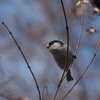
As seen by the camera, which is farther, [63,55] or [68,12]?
[68,12]

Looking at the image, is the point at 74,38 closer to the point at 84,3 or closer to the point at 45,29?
the point at 45,29

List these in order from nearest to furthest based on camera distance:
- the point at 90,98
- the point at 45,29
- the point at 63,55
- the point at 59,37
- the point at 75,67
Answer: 1. the point at 63,55
2. the point at 90,98
3. the point at 75,67
4. the point at 59,37
5. the point at 45,29

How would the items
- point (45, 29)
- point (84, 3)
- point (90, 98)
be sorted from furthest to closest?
point (45, 29) → point (90, 98) → point (84, 3)

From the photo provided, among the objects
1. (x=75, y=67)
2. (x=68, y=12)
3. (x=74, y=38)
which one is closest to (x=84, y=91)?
(x=75, y=67)

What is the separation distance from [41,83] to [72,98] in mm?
374

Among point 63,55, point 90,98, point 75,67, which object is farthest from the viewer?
point 75,67

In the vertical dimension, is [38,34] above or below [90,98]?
above

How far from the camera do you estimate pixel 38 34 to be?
490 centimetres

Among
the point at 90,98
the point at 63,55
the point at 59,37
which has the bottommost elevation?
the point at 90,98

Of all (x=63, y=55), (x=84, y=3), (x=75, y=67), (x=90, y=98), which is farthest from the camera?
(x=75, y=67)

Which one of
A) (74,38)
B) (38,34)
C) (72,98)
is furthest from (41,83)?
(38,34)

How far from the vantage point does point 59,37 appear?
454 cm

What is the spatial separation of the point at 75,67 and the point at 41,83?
0.52 metres

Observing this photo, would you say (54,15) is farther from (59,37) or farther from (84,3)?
(84,3)
